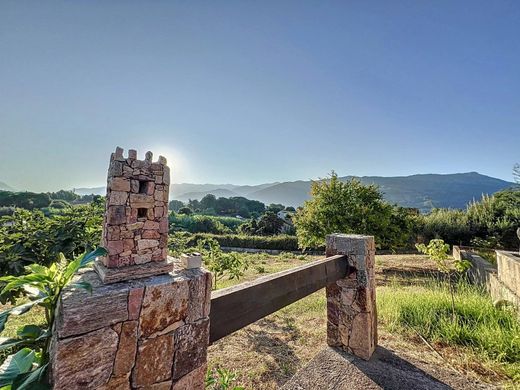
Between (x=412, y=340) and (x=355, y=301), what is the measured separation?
1.43m

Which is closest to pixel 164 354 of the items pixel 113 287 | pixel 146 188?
pixel 113 287

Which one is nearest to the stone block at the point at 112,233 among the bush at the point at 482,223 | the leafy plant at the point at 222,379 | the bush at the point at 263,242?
the leafy plant at the point at 222,379

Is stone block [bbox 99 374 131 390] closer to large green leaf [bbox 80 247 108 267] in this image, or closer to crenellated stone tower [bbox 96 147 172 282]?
crenellated stone tower [bbox 96 147 172 282]

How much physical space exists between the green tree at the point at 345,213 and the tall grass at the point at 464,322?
5605mm

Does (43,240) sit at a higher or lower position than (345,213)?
lower

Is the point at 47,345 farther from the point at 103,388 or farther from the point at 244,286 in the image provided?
the point at 244,286

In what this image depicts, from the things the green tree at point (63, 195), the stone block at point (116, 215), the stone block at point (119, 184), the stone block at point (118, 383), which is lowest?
the stone block at point (118, 383)

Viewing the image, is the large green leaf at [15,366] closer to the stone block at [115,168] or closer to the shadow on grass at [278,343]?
the stone block at [115,168]

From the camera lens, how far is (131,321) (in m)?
0.95

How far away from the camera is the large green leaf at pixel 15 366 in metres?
0.88

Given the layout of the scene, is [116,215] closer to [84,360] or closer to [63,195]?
[84,360]

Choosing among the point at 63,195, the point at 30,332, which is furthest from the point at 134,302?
the point at 63,195

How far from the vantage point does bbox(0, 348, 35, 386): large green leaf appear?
2.88 feet

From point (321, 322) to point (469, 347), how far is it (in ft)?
6.18
